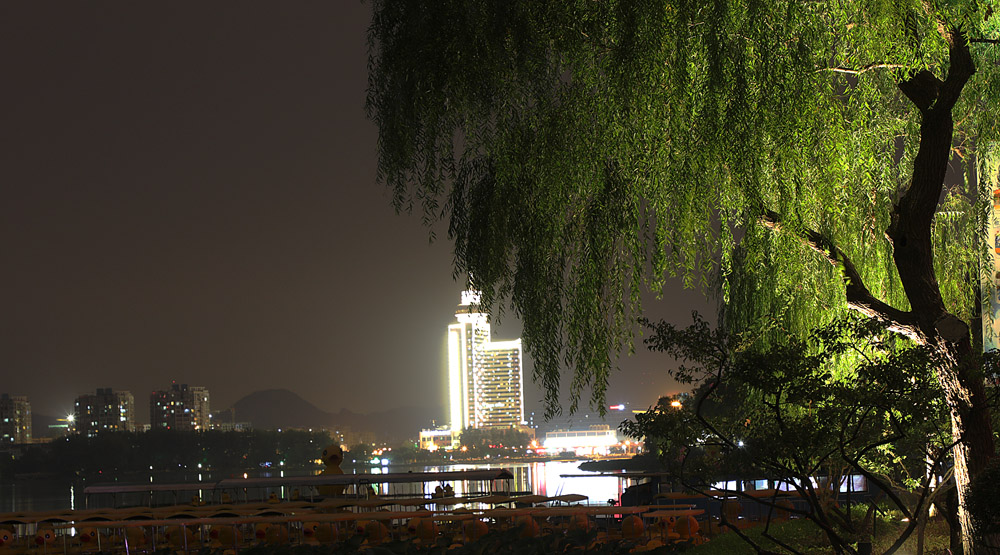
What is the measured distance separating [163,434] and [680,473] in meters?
156

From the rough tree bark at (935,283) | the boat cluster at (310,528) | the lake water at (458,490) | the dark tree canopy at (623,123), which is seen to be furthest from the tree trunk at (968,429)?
the lake water at (458,490)

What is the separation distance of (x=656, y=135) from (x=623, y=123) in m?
0.31

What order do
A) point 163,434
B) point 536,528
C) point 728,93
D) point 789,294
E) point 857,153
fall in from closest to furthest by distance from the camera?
point 728,93 < point 857,153 < point 789,294 < point 536,528 < point 163,434

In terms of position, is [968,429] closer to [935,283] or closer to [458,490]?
[935,283]

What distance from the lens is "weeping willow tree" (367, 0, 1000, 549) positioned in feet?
24.7

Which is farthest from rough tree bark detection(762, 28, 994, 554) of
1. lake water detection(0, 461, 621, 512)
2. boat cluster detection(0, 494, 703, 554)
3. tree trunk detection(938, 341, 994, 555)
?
lake water detection(0, 461, 621, 512)

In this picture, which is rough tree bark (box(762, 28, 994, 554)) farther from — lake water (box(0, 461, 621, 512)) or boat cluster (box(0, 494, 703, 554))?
lake water (box(0, 461, 621, 512))

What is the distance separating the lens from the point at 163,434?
152625 millimetres

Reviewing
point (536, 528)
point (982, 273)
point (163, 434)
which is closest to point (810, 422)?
point (982, 273)

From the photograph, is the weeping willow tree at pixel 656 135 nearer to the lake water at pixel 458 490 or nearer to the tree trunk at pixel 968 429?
the tree trunk at pixel 968 429

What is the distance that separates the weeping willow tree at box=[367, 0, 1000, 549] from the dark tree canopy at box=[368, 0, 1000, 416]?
18mm

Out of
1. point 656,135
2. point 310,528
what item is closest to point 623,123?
point 656,135

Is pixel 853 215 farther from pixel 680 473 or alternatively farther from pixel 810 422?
pixel 680 473

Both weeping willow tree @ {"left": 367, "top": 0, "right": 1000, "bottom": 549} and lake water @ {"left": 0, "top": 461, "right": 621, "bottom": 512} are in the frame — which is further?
lake water @ {"left": 0, "top": 461, "right": 621, "bottom": 512}
